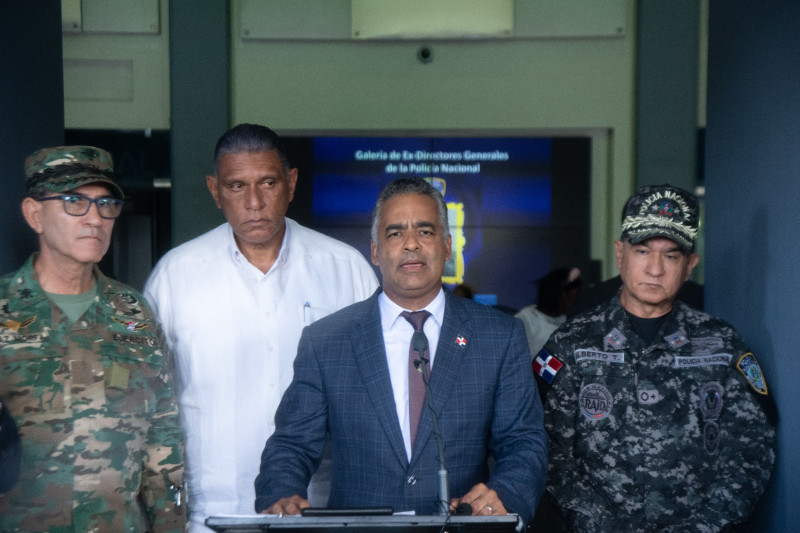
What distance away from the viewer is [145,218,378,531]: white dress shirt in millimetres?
2727

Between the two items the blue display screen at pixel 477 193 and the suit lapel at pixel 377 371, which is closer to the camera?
the suit lapel at pixel 377 371

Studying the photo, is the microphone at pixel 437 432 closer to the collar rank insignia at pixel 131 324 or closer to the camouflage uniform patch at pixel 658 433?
the camouflage uniform patch at pixel 658 433

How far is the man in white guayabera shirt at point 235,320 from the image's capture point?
2727 mm

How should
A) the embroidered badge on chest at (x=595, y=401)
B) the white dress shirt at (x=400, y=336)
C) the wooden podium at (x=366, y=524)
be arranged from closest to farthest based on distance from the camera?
the wooden podium at (x=366, y=524) → the white dress shirt at (x=400, y=336) → the embroidered badge on chest at (x=595, y=401)

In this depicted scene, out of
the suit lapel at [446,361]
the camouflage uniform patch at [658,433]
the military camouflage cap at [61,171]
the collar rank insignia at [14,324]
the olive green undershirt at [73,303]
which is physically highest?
the military camouflage cap at [61,171]

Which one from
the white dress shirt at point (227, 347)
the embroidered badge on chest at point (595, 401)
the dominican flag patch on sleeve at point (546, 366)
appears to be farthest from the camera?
the white dress shirt at point (227, 347)

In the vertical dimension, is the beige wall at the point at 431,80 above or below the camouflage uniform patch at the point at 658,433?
above

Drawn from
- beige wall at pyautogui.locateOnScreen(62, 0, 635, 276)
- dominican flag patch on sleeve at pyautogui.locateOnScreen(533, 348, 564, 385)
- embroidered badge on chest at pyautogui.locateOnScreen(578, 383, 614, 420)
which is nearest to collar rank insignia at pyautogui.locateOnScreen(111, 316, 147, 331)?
dominican flag patch on sleeve at pyautogui.locateOnScreen(533, 348, 564, 385)

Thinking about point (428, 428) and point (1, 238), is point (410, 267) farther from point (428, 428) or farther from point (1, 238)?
point (1, 238)

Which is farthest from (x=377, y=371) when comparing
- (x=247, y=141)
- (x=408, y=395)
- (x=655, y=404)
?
(x=247, y=141)

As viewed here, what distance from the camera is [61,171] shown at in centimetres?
230

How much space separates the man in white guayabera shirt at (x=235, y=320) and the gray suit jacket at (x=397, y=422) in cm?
50

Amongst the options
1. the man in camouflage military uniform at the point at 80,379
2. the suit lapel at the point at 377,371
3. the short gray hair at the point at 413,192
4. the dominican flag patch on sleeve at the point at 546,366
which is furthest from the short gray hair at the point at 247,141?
the dominican flag patch on sleeve at the point at 546,366

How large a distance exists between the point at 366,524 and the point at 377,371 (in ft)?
2.62
